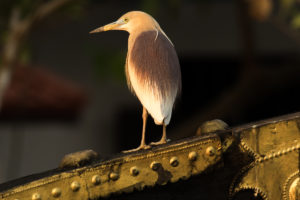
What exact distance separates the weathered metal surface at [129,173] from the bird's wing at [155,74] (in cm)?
7

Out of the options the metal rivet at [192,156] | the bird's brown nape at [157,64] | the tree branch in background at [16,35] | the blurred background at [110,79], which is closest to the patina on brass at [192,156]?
the metal rivet at [192,156]

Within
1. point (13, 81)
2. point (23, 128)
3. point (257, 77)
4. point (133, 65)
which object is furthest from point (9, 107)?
point (133, 65)

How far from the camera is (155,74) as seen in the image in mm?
912

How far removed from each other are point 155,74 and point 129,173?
171 mm

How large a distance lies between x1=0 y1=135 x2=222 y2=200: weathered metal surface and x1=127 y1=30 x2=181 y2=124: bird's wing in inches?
2.6

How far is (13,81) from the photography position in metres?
3.80

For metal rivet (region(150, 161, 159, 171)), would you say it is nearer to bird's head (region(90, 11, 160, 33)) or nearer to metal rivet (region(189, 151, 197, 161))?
metal rivet (region(189, 151, 197, 161))

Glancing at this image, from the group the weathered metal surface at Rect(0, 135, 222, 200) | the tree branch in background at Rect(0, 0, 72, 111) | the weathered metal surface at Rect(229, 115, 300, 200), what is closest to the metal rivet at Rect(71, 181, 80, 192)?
the weathered metal surface at Rect(0, 135, 222, 200)

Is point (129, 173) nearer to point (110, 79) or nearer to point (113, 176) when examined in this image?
point (113, 176)

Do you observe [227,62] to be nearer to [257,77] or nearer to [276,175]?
[257,77]

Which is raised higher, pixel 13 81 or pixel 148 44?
pixel 13 81

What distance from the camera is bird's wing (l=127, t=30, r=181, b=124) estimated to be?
899 mm

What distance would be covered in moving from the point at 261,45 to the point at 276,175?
158 inches

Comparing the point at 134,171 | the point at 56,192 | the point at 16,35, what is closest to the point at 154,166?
the point at 134,171
